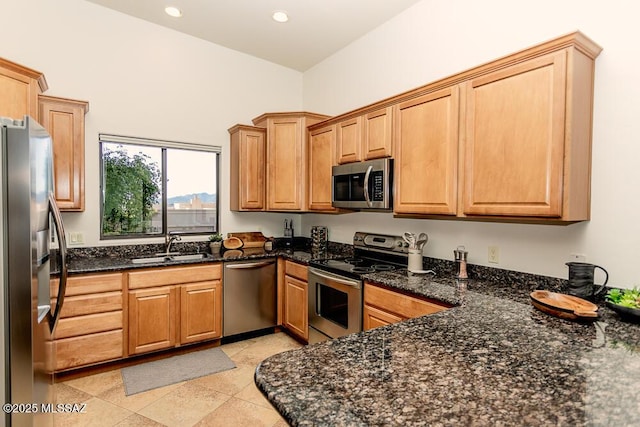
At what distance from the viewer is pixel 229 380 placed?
2.69 meters

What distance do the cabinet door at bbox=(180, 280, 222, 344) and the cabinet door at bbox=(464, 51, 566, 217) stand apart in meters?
2.43

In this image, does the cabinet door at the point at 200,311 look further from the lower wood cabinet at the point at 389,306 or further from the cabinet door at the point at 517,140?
the cabinet door at the point at 517,140

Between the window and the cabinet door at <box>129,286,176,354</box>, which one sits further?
the window

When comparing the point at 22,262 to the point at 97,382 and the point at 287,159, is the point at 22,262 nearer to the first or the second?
the point at 97,382

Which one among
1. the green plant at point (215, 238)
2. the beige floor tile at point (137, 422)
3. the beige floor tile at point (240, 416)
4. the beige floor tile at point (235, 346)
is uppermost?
the green plant at point (215, 238)

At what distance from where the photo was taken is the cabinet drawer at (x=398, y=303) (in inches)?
79.9

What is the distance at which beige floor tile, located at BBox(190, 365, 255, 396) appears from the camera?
8.42 feet

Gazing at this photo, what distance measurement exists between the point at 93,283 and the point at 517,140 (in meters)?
3.22

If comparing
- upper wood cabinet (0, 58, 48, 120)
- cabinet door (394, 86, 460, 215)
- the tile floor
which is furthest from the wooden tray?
upper wood cabinet (0, 58, 48, 120)

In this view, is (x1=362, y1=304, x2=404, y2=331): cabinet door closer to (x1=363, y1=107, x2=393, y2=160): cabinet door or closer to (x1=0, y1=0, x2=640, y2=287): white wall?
(x1=0, y1=0, x2=640, y2=287): white wall

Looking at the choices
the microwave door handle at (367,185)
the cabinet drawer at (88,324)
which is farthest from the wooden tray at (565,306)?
the cabinet drawer at (88,324)

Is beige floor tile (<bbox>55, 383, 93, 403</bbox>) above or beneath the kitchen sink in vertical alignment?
beneath

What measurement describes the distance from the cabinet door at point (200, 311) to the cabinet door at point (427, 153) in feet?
6.38

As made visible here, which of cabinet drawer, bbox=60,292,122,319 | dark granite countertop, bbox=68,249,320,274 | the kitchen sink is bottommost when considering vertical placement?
cabinet drawer, bbox=60,292,122,319
